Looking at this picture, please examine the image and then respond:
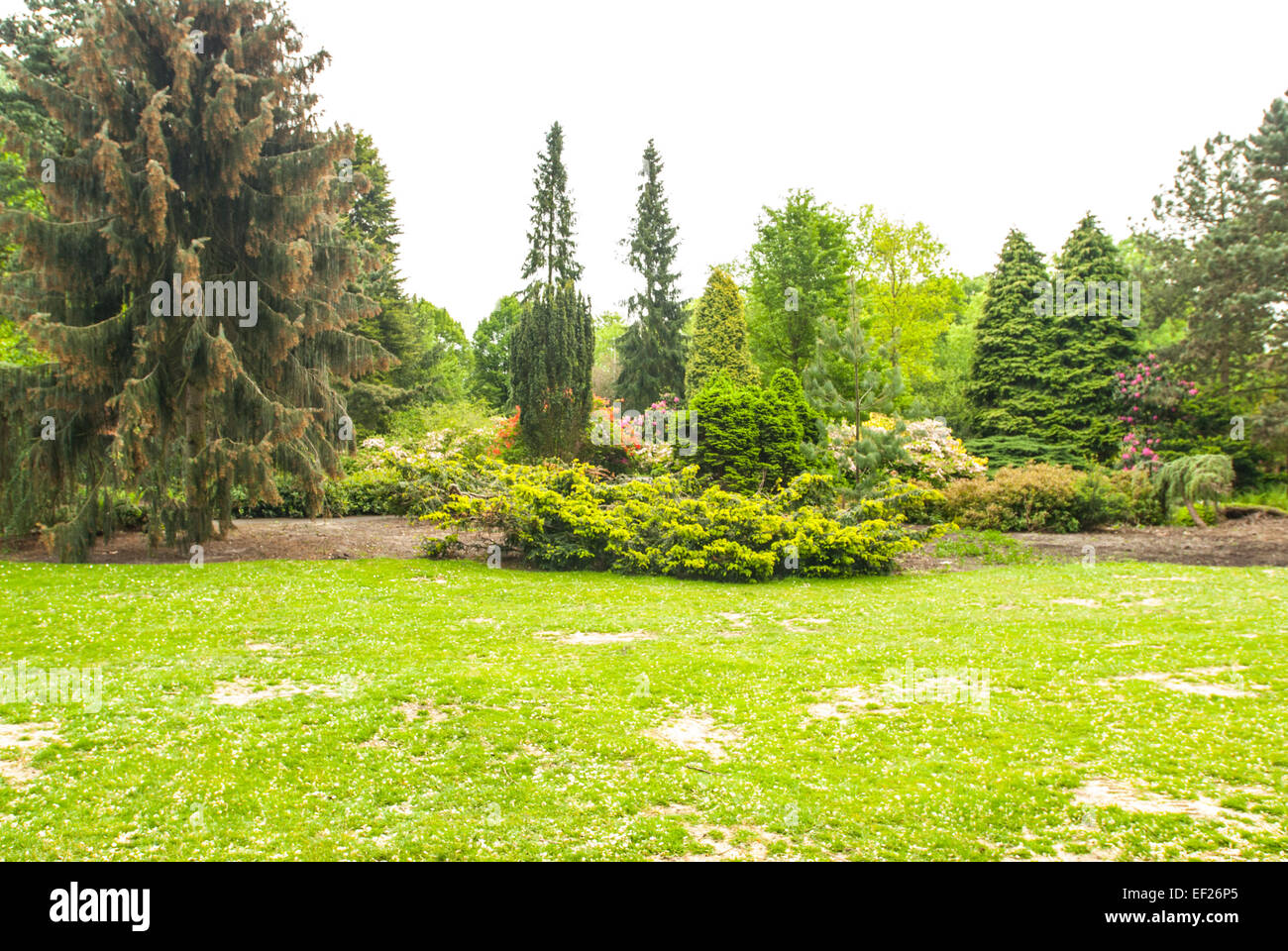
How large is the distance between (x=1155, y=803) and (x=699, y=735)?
288 centimetres

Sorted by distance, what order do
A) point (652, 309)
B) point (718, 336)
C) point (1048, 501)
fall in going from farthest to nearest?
point (652, 309) < point (718, 336) < point (1048, 501)

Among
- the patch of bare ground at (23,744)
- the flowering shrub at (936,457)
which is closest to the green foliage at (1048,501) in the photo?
the flowering shrub at (936,457)

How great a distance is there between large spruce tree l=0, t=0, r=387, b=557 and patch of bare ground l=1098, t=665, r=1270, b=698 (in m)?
13.4

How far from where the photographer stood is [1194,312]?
902 inches

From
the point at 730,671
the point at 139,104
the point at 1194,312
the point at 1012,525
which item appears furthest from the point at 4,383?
the point at 1194,312

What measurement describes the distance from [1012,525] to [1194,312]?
9.30 meters

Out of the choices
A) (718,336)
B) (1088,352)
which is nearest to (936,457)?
(1088,352)

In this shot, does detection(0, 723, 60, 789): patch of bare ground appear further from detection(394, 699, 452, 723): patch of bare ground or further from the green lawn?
detection(394, 699, 452, 723): patch of bare ground

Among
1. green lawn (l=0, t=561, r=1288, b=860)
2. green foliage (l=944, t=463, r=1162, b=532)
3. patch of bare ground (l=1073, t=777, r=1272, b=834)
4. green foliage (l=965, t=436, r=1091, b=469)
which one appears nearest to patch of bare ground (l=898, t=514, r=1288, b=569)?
green foliage (l=944, t=463, r=1162, b=532)

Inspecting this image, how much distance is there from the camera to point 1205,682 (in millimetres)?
7141

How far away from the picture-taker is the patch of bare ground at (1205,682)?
6.79 metres

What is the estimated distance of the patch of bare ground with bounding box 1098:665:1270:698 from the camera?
679cm

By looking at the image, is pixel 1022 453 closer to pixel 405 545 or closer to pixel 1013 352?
pixel 1013 352
